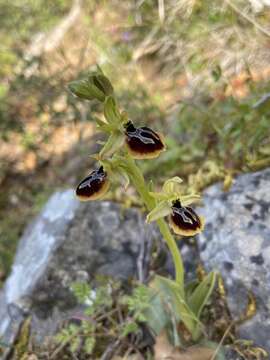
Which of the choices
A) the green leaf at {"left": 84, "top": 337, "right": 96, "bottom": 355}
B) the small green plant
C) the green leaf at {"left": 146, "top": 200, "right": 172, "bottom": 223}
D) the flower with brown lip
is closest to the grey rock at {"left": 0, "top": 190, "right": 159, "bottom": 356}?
the small green plant

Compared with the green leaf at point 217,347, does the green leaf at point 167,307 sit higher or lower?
higher

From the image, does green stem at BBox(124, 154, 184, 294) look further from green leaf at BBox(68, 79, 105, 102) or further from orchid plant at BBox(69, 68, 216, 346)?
green leaf at BBox(68, 79, 105, 102)

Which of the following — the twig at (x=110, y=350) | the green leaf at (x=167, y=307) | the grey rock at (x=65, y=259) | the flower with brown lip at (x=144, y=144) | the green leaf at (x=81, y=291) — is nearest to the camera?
the flower with brown lip at (x=144, y=144)

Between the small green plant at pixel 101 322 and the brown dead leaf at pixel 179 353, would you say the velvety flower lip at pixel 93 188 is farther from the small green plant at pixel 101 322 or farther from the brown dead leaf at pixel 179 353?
the brown dead leaf at pixel 179 353

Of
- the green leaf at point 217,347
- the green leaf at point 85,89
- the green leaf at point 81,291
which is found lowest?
the green leaf at point 217,347

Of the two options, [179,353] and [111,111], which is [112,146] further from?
[179,353]

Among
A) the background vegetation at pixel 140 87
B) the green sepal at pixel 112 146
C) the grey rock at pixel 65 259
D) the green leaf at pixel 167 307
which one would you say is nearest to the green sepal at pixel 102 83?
the green sepal at pixel 112 146

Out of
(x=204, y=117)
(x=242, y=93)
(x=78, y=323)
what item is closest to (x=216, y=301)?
(x=78, y=323)

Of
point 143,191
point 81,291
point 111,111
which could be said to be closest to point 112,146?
point 111,111
